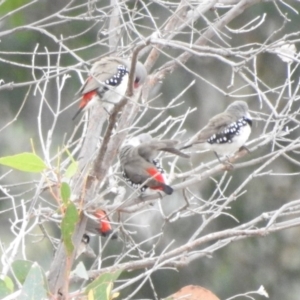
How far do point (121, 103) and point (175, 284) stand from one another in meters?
5.89

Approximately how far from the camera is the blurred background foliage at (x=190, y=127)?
807cm

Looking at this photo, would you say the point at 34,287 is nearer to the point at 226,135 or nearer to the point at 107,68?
the point at 107,68

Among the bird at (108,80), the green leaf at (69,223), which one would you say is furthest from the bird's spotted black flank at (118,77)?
the green leaf at (69,223)

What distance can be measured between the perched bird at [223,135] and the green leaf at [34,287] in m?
2.75

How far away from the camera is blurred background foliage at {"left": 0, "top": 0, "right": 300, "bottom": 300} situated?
8.07m

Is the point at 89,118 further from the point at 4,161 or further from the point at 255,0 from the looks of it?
the point at 4,161

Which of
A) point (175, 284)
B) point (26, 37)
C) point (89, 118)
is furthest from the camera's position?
point (175, 284)

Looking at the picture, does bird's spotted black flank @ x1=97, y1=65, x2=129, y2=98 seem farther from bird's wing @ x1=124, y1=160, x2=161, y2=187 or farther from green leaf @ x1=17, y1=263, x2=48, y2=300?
green leaf @ x1=17, y1=263, x2=48, y2=300

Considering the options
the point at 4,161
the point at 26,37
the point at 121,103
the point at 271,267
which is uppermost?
the point at 4,161

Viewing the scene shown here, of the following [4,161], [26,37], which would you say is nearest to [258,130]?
[26,37]

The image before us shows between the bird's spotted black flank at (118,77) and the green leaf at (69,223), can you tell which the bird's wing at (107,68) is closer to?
the bird's spotted black flank at (118,77)

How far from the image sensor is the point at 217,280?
9430mm

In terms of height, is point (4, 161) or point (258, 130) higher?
point (4, 161)

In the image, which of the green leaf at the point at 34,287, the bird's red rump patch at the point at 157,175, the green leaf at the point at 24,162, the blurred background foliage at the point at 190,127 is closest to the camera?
the green leaf at the point at 34,287
